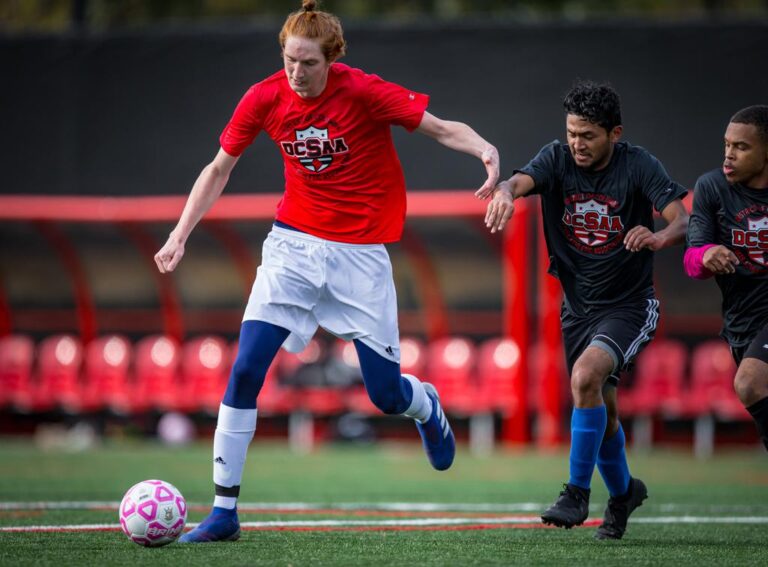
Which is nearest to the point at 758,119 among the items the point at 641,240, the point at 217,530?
the point at 641,240

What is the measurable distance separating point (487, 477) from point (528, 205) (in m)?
4.22

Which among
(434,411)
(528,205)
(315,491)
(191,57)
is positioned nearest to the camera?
(434,411)

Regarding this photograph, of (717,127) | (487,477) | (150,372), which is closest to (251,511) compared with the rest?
(487,477)

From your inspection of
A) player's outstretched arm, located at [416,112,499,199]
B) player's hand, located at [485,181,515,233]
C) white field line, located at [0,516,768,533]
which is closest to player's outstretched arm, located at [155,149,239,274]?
player's outstretched arm, located at [416,112,499,199]

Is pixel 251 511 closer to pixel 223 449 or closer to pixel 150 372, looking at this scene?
pixel 223 449

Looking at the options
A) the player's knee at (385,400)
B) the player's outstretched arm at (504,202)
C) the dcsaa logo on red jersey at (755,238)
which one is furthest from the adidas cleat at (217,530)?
the dcsaa logo on red jersey at (755,238)

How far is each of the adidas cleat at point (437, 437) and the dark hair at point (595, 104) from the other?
1.80 meters

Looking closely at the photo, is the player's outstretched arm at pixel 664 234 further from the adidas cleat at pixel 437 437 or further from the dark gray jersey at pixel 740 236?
the adidas cleat at pixel 437 437

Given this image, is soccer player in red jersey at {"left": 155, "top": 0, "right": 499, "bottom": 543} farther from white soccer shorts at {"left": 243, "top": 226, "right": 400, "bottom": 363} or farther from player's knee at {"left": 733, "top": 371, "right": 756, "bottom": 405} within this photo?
player's knee at {"left": 733, "top": 371, "right": 756, "bottom": 405}

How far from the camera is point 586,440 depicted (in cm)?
567

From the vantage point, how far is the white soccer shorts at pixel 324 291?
5855 millimetres

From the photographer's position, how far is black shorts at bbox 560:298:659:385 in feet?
18.8

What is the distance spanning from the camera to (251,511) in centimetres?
747

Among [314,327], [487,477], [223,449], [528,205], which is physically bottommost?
[487,477]
